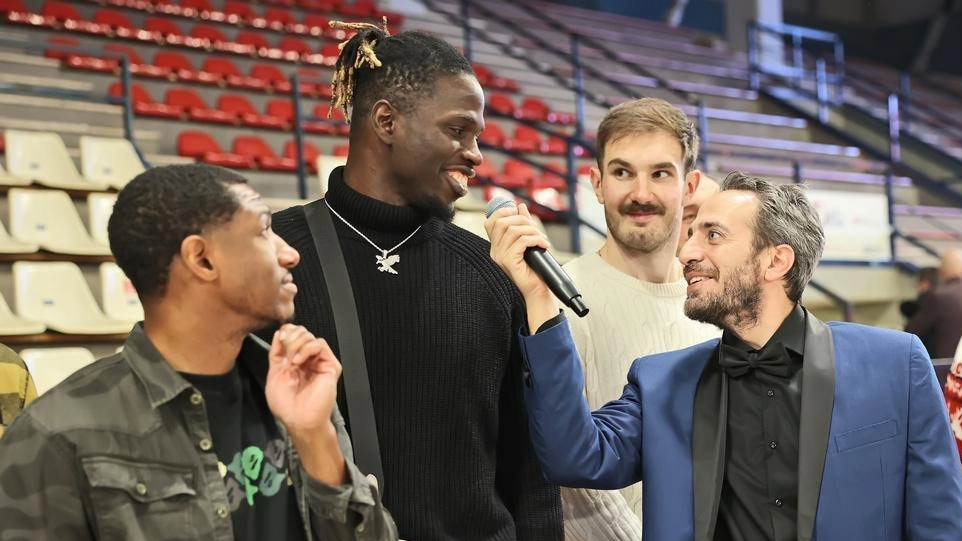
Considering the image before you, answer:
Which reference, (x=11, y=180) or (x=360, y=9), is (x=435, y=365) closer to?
(x=11, y=180)

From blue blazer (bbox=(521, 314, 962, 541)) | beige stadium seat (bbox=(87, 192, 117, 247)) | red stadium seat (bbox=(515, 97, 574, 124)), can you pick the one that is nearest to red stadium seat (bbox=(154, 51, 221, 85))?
beige stadium seat (bbox=(87, 192, 117, 247))

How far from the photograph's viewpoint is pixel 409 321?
5.45 ft

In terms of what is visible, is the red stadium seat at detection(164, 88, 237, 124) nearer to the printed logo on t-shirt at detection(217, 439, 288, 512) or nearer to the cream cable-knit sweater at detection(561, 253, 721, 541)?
the cream cable-knit sweater at detection(561, 253, 721, 541)

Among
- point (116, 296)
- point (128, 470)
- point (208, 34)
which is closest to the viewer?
point (128, 470)

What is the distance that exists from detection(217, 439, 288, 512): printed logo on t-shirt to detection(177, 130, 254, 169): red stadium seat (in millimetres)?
4911

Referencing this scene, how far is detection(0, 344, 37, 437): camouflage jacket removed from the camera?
1773mm

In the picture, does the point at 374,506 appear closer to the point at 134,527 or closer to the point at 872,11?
the point at 134,527

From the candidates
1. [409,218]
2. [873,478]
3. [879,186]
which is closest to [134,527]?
[409,218]

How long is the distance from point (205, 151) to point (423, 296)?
16.3ft

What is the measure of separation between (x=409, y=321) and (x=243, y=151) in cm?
518

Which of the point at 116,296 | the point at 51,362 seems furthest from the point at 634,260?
the point at 116,296

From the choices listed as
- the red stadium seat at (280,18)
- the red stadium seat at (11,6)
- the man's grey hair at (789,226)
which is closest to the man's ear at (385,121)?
the man's grey hair at (789,226)

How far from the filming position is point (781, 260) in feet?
6.07

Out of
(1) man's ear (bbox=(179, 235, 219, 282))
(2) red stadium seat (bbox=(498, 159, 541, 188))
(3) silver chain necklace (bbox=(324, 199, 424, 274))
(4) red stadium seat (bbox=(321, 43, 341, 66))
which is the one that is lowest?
(2) red stadium seat (bbox=(498, 159, 541, 188))
